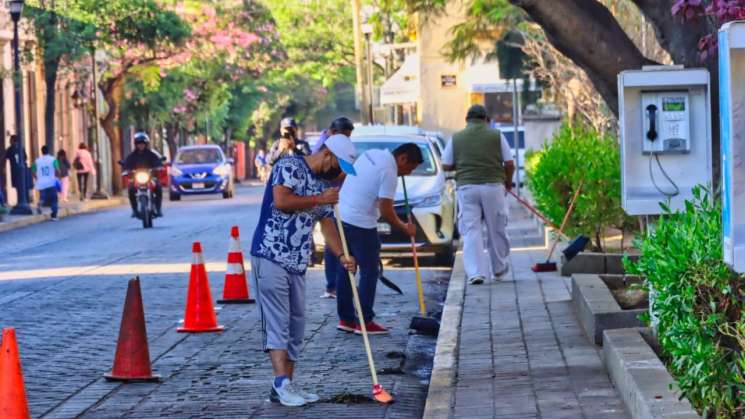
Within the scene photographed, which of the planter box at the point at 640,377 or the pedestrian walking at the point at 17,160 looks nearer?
the planter box at the point at 640,377

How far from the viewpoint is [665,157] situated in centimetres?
1129

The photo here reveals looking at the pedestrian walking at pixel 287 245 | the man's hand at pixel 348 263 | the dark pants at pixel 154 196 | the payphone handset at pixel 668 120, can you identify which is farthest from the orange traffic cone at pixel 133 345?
the dark pants at pixel 154 196

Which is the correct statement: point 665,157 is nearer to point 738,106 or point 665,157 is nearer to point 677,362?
point 677,362

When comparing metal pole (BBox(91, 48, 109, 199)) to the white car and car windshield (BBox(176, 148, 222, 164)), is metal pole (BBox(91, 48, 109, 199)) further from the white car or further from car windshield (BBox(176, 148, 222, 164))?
the white car

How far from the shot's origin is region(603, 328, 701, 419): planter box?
683 cm

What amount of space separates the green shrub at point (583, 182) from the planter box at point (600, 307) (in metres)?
3.49

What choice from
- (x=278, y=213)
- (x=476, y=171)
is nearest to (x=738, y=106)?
(x=278, y=213)

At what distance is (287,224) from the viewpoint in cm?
933

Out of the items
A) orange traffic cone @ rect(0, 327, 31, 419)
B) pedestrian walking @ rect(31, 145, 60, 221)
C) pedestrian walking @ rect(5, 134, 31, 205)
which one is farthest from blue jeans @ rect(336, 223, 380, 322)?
pedestrian walking @ rect(5, 134, 31, 205)

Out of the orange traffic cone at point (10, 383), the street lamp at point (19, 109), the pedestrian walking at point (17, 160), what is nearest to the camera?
the orange traffic cone at point (10, 383)

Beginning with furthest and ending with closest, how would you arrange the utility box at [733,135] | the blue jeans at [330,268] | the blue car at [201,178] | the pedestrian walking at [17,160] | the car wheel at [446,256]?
the blue car at [201,178]
the pedestrian walking at [17,160]
the car wheel at [446,256]
the blue jeans at [330,268]
the utility box at [733,135]

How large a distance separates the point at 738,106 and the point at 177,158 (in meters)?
44.0

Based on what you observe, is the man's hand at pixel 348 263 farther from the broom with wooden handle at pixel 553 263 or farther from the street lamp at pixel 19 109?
the street lamp at pixel 19 109

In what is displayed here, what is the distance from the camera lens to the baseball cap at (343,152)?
9.24 m
